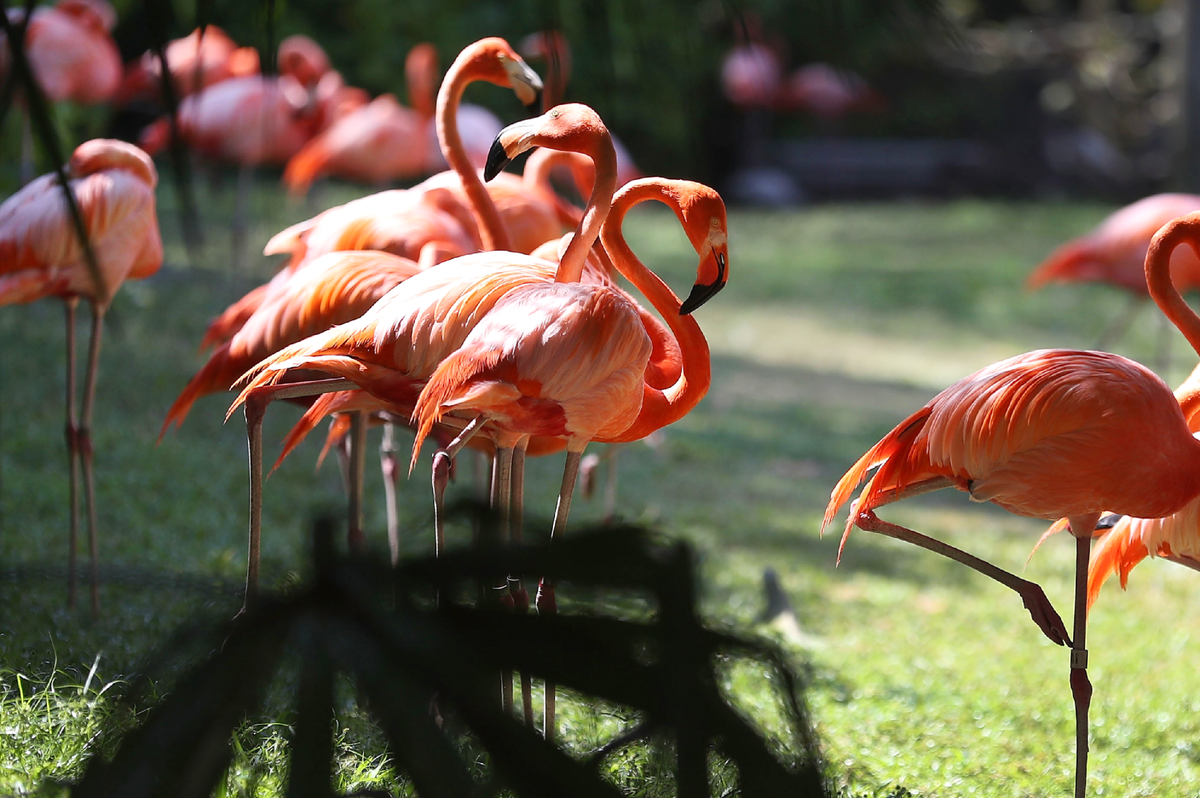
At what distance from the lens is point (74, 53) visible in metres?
5.65

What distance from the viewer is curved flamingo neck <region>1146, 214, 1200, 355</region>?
→ 7.80 ft

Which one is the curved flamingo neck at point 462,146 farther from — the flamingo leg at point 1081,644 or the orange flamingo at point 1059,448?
the flamingo leg at point 1081,644

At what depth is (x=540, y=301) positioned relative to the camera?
192cm

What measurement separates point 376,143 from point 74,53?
153cm

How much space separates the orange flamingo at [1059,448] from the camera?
196 cm

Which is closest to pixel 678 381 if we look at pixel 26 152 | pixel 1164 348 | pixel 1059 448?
pixel 1059 448

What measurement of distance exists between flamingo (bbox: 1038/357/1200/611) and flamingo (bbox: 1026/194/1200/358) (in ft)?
11.7

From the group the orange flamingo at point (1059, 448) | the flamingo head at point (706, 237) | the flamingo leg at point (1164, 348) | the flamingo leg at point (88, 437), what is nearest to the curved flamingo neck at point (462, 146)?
the flamingo head at point (706, 237)

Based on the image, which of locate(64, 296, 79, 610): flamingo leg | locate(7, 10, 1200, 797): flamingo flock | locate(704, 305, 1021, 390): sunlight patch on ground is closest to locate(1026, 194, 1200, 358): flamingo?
locate(704, 305, 1021, 390): sunlight patch on ground

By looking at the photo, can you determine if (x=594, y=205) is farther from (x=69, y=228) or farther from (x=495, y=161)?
(x=69, y=228)

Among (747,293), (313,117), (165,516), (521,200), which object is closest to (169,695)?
(521,200)

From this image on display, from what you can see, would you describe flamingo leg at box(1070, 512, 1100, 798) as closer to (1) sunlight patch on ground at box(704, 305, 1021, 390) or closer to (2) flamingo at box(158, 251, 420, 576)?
(2) flamingo at box(158, 251, 420, 576)

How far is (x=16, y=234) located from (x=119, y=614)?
36.4 inches

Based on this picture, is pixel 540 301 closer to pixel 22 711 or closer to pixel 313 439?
pixel 22 711
